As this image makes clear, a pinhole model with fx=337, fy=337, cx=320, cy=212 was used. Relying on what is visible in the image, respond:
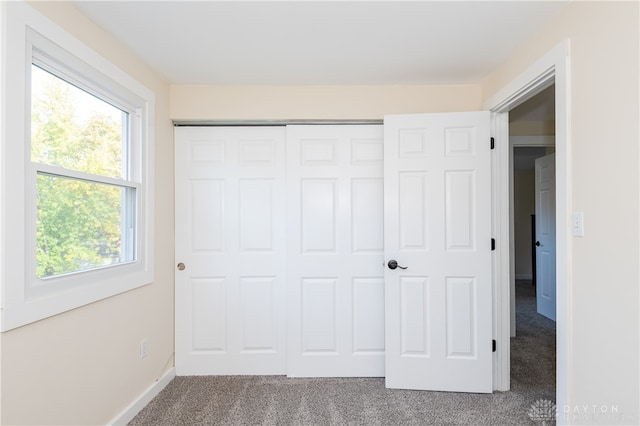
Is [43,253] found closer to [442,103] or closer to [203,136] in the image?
[203,136]

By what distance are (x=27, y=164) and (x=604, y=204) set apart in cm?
243

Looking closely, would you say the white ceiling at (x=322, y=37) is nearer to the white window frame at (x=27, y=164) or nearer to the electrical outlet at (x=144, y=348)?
the white window frame at (x=27, y=164)

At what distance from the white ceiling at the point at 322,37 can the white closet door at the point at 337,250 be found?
0.51 m

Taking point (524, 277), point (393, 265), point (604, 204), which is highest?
point (604, 204)

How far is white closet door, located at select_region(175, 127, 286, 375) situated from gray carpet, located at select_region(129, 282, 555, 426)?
0.67 ft

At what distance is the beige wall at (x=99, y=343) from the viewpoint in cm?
140

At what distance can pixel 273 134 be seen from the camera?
273 cm

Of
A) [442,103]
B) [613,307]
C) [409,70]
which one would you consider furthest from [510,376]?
[409,70]

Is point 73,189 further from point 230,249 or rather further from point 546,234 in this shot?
point 546,234

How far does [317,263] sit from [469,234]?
1145mm

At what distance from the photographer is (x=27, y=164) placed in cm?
141

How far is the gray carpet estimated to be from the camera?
6.83 ft

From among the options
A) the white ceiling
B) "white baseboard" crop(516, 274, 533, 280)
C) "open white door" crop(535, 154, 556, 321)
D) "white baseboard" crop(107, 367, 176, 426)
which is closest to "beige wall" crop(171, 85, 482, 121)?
the white ceiling

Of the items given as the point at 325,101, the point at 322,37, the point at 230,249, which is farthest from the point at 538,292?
the point at 322,37
